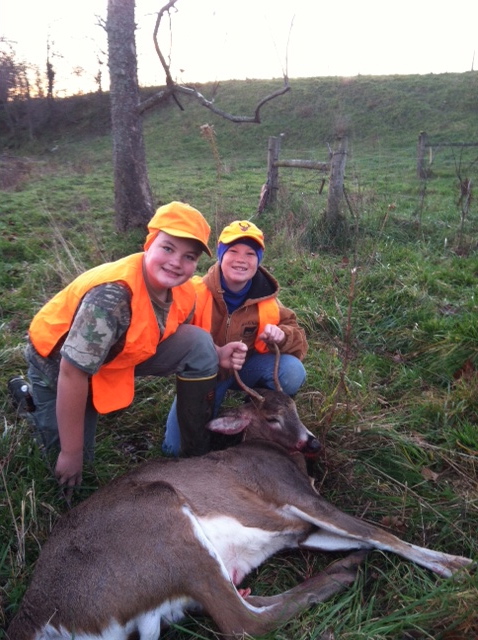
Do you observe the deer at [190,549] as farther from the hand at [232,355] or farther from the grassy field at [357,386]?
the hand at [232,355]

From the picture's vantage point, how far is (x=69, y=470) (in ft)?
8.97

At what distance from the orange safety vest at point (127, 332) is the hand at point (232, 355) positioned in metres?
0.54

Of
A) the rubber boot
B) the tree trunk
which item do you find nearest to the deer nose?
the rubber boot

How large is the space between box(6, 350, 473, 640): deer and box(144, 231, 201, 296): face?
91 centimetres

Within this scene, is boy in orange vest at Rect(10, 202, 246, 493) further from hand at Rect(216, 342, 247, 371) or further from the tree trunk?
the tree trunk

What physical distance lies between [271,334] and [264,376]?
0.35 m

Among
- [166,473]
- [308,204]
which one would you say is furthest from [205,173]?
[166,473]

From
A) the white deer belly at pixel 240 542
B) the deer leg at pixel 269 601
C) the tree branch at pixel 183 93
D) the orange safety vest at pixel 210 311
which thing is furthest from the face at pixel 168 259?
the tree branch at pixel 183 93

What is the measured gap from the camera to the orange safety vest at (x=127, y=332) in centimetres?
263

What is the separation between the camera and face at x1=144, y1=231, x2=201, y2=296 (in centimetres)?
269

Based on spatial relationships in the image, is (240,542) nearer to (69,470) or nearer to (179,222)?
(69,470)

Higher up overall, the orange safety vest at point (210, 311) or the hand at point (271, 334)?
the orange safety vest at point (210, 311)

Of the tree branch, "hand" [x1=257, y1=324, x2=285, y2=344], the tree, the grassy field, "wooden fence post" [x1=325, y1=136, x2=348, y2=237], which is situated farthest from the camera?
the tree

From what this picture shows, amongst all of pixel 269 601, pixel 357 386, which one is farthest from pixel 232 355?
pixel 269 601
